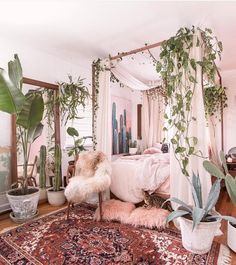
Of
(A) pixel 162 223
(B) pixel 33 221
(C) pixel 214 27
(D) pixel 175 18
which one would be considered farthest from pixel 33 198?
(C) pixel 214 27

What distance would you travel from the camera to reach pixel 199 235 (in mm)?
1761

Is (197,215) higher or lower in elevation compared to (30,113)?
lower

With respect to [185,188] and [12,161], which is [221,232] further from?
[12,161]

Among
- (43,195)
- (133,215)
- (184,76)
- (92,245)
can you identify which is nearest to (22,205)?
(43,195)

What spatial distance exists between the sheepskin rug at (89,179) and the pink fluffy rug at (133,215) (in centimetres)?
38

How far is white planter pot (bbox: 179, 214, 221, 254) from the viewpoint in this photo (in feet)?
5.75

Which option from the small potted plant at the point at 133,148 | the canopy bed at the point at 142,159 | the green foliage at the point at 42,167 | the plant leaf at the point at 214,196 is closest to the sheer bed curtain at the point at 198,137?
the canopy bed at the point at 142,159

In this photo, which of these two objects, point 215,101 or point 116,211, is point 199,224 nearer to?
point 116,211

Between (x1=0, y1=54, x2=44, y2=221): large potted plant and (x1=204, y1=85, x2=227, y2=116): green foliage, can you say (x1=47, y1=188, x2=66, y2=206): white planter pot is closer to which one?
(x1=0, y1=54, x2=44, y2=221): large potted plant

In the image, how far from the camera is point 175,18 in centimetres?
238

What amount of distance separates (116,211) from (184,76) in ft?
6.09

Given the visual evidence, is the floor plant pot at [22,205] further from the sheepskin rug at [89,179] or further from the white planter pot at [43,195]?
the white planter pot at [43,195]

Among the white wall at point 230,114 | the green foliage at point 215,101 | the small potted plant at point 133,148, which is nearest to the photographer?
the green foliage at point 215,101

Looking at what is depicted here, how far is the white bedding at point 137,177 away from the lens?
8.94 ft
